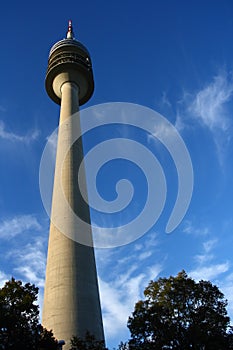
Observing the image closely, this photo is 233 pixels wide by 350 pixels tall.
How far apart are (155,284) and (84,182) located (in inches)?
534

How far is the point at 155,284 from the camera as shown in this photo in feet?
103

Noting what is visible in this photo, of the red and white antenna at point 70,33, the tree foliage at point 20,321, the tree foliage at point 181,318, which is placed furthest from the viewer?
the red and white antenna at point 70,33

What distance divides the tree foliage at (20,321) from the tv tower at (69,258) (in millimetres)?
6661

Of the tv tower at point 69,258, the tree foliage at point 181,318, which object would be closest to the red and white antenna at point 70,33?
the tv tower at point 69,258

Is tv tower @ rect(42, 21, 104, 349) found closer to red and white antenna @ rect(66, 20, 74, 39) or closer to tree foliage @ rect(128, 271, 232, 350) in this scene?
tree foliage @ rect(128, 271, 232, 350)

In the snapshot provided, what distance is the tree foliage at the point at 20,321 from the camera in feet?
63.6

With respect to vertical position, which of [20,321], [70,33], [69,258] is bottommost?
[20,321]

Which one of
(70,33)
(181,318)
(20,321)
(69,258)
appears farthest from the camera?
(70,33)

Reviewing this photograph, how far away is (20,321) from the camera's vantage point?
67.3 feet

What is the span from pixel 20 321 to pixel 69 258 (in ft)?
38.4

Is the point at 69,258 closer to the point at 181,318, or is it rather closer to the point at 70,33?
the point at 181,318

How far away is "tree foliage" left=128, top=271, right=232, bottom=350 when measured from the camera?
26.5 meters

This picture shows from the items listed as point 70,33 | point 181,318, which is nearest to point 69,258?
point 181,318

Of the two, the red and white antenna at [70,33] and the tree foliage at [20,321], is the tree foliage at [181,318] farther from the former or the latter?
the red and white antenna at [70,33]
